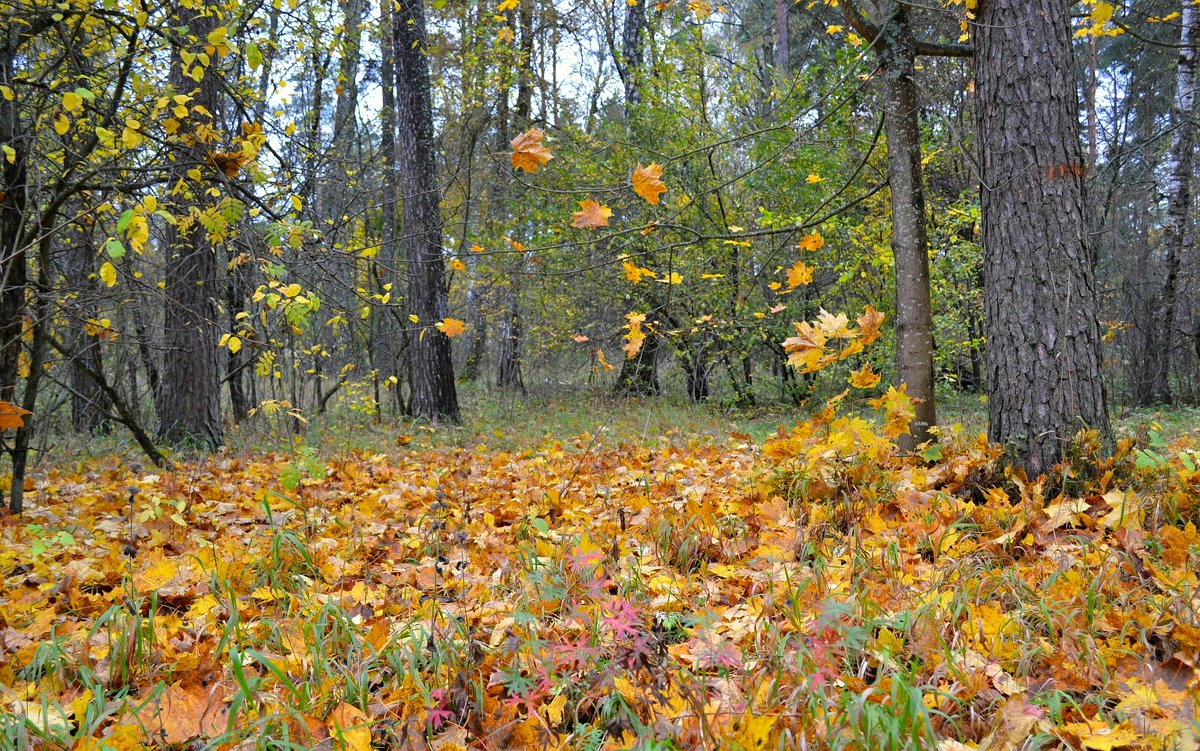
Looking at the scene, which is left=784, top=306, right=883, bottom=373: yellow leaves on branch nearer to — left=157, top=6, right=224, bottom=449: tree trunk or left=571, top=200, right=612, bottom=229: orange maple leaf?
left=571, top=200, right=612, bottom=229: orange maple leaf

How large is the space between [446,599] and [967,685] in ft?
5.11

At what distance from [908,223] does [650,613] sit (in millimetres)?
2758

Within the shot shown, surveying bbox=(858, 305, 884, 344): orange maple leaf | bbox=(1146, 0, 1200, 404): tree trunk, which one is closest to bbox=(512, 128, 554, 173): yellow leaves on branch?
bbox=(858, 305, 884, 344): orange maple leaf

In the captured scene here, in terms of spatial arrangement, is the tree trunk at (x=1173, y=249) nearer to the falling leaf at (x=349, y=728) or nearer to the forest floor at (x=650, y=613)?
the forest floor at (x=650, y=613)

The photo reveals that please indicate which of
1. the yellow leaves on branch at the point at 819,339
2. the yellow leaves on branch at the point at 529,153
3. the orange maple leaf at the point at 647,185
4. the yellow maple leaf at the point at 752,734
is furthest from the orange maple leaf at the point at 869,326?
the yellow maple leaf at the point at 752,734

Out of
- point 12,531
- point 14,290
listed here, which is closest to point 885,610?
point 12,531

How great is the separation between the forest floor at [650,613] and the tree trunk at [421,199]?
4523 millimetres

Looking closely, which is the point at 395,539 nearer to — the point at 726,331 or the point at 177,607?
the point at 177,607

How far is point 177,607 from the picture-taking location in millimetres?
2305

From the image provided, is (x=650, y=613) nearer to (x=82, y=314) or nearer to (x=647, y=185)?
(x=647, y=185)

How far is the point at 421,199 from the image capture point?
789 cm

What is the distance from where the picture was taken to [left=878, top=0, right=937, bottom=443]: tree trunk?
3.70 meters

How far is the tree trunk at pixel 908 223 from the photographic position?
3.70 meters

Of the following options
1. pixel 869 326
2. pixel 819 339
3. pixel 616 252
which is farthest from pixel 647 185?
pixel 616 252
